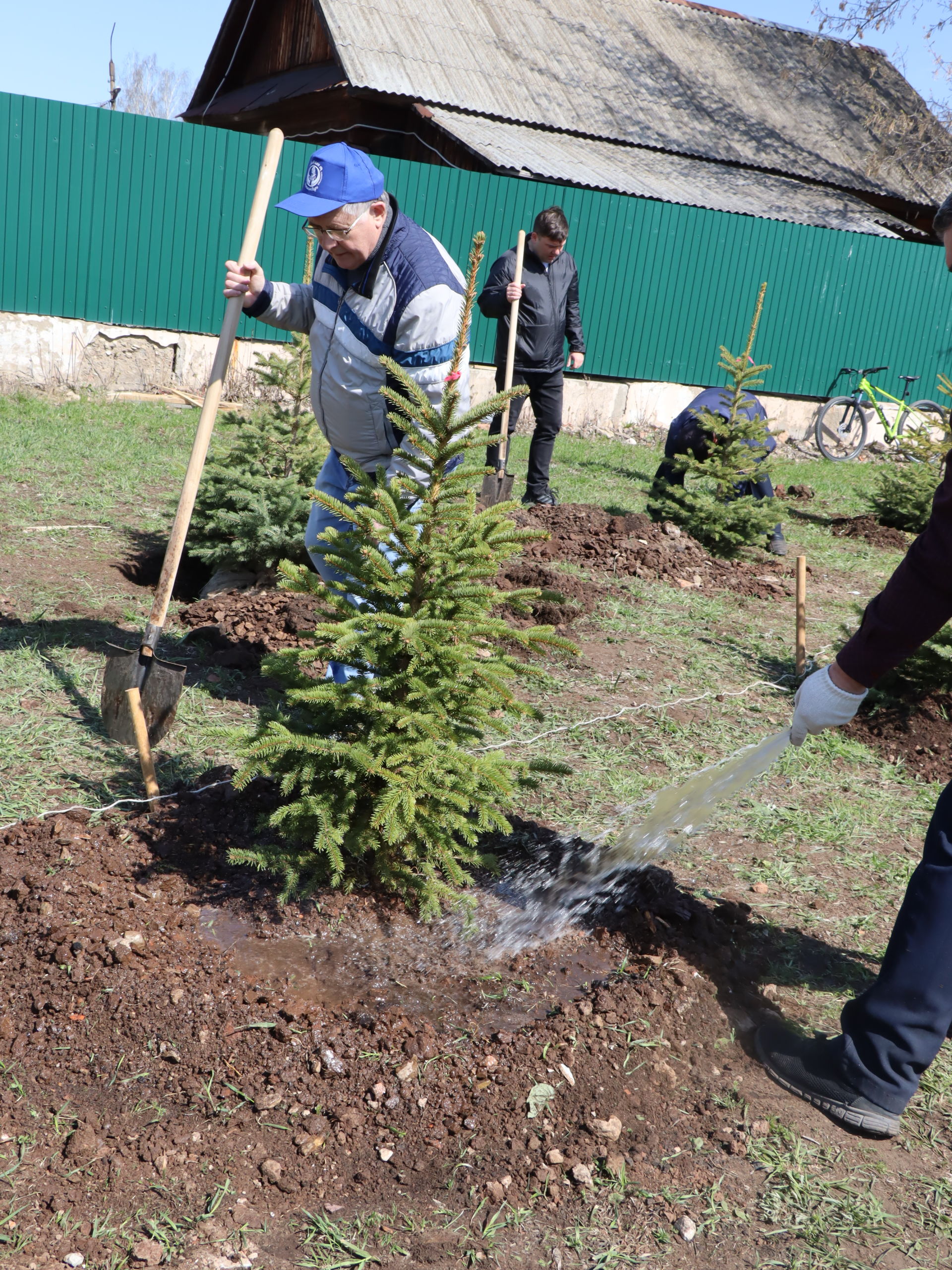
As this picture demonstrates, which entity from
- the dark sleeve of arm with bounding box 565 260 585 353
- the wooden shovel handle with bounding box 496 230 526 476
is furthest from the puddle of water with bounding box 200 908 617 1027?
the dark sleeve of arm with bounding box 565 260 585 353

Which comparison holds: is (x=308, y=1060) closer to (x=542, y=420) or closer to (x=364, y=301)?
(x=364, y=301)

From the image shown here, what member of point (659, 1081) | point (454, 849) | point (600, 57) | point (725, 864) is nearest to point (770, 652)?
point (725, 864)

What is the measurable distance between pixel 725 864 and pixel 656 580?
356 cm

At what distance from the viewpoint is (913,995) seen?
91.0 inches

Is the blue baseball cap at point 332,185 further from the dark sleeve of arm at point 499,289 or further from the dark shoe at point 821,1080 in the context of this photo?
the dark sleeve of arm at point 499,289

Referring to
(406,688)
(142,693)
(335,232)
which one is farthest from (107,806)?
(335,232)

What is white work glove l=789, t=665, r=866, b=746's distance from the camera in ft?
8.17

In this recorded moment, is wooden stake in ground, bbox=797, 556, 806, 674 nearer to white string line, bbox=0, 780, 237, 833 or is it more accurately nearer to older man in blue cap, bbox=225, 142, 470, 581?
older man in blue cap, bbox=225, 142, 470, 581

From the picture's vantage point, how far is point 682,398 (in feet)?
45.2

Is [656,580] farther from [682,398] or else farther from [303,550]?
[682,398]

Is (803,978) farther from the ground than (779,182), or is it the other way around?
(779,182)

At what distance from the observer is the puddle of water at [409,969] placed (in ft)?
8.70

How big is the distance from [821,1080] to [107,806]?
2.24 m

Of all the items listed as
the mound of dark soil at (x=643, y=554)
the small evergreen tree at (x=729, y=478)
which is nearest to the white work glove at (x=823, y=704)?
the mound of dark soil at (x=643, y=554)
